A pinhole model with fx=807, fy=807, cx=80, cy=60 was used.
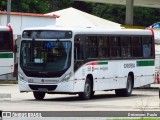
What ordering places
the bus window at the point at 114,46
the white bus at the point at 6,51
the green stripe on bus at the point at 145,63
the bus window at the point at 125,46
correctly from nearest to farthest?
the bus window at the point at 114,46 → the bus window at the point at 125,46 → the green stripe on bus at the point at 145,63 → the white bus at the point at 6,51

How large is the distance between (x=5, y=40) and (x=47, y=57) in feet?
44.6

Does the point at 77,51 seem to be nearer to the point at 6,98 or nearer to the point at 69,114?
the point at 6,98

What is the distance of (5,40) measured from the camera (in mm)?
43000

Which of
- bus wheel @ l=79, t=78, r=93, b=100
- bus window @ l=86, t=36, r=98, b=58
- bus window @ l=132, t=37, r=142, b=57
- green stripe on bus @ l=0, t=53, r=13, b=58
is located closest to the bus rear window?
green stripe on bus @ l=0, t=53, r=13, b=58

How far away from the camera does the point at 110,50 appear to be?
1293 inches

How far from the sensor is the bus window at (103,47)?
105ft

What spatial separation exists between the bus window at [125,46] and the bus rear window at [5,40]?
408 inches

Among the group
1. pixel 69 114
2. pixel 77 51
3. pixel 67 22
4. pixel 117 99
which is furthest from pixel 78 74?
pixel 67 22

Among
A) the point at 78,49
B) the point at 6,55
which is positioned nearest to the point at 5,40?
the point at 6,55

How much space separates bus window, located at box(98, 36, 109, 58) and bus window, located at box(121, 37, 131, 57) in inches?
52.3

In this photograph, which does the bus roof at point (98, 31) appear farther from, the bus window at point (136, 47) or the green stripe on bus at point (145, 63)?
the green stripe on bus at point (145, 63)

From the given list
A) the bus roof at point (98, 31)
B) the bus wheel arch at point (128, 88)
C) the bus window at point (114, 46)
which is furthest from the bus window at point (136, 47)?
the bus window at point (114, 46)

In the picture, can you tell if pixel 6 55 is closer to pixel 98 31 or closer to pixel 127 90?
pixel 127 90

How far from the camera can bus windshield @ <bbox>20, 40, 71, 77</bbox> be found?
29.6 meters
